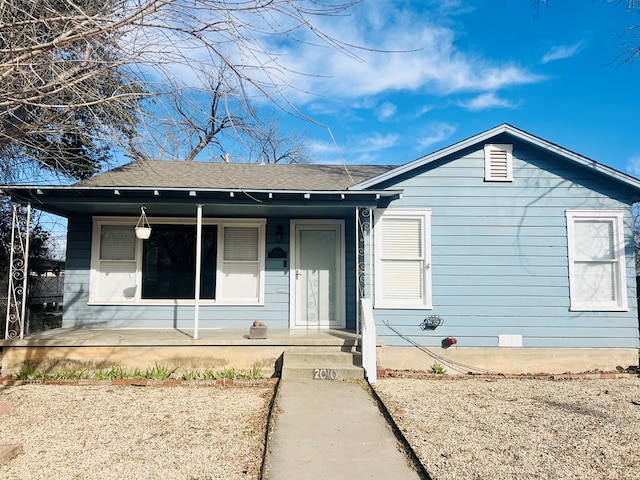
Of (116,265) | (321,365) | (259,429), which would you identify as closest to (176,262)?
(116,265)

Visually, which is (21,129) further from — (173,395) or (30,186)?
(173,395)

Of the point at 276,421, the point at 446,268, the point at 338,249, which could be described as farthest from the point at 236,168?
the point at 276,421

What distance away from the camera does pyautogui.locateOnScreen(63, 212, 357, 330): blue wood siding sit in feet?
25.2

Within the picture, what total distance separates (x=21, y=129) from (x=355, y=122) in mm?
4664

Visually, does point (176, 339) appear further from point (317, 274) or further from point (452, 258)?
point (452, 258)

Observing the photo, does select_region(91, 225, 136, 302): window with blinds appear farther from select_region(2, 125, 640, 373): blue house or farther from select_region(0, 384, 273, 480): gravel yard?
select_region(0, 384, 273, 480): gravel yard

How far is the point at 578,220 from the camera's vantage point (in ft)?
23.5

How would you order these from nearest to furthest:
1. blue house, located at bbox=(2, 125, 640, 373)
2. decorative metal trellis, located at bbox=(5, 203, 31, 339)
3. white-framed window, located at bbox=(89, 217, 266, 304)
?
decorative metal trellis, located at bbox=(5, 203, 31, 339), blue house, located at bbox=(2, 125, 640, 373), white-framed window, located at bbox=(89, 217, 266, 304)

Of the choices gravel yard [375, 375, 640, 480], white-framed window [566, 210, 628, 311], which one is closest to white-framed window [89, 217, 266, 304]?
gravel yard [375, 375, 640, 480]

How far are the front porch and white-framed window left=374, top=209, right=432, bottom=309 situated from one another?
1076 millimetres

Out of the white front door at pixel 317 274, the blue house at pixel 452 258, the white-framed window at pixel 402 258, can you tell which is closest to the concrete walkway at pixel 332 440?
the blue house at pixel 452 258

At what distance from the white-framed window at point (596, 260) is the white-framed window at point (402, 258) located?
242 centimetres

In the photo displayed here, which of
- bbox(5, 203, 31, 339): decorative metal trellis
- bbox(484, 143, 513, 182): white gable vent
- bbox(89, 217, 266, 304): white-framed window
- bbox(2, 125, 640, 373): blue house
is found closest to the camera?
bbox(5, 203, 31, 339): decorative metal trellis

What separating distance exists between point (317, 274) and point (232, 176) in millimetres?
2531
